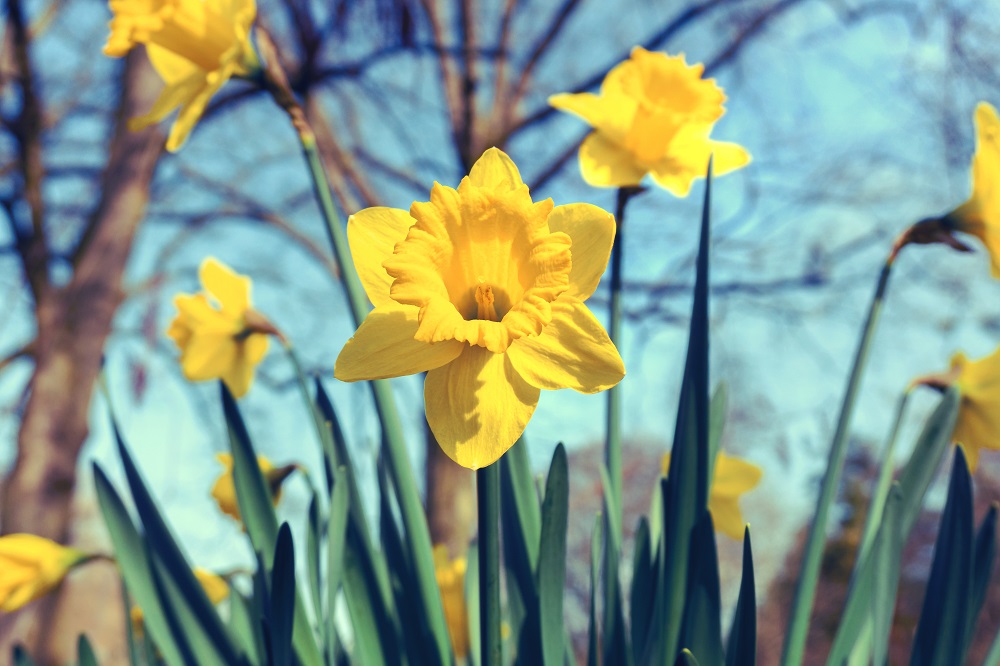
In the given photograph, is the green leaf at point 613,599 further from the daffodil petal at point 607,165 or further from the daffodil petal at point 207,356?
the daffodil petal at point 207,356

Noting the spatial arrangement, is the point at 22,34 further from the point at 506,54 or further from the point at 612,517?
the point at 612,517

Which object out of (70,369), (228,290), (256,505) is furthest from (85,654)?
(70,369)

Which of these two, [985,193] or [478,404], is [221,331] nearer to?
[478,404]

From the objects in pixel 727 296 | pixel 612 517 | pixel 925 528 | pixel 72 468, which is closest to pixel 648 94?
pixel 612 517

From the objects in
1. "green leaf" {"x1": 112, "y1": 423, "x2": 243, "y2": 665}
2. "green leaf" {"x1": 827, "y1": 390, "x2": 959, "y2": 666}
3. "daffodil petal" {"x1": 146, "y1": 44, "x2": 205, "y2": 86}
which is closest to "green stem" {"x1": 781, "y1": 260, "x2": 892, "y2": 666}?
"green leaf" {"x1": 827, "y1": 390, "x2": 959, "y2": 666}

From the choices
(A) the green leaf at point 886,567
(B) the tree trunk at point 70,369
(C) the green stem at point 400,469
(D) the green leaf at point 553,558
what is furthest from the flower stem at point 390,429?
(B) the tree trunk at point 70,369

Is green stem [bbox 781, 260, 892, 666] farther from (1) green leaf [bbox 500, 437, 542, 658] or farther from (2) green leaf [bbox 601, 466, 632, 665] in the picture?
(1) green leaf [bbox 500, 437, 542, 658]
